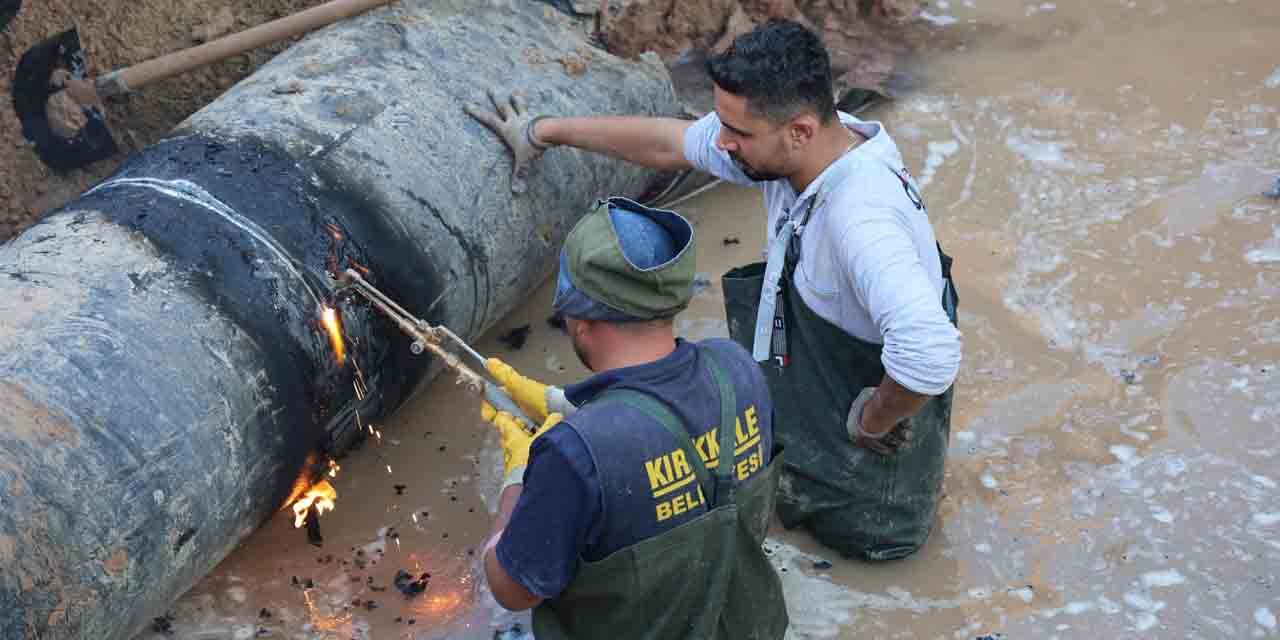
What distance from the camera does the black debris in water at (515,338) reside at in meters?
4.57

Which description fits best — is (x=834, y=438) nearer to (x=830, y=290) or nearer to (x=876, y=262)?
(x=830, y=290)

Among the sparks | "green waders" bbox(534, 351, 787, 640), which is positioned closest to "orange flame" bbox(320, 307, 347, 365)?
the sparks

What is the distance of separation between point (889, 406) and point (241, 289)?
1668mm

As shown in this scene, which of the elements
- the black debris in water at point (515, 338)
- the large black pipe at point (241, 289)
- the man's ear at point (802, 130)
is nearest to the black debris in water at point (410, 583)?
the large black pipe at point (241, 289)

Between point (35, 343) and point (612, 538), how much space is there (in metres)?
1.52

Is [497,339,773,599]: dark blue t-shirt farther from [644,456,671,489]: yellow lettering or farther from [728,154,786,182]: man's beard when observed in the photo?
[728,154,786,182]: man's beard

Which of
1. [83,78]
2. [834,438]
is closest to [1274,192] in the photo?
[834,438]

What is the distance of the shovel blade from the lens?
13.8 feet

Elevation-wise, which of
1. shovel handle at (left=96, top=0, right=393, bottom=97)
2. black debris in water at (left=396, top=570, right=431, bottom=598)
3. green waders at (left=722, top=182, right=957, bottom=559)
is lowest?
black debris in water at (left=396, top=570, right=431, bottom=598)

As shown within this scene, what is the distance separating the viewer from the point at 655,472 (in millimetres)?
2238

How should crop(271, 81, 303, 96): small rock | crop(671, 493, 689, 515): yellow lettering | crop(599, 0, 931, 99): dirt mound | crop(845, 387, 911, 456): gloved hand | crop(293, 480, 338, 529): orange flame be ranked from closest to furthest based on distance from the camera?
1. crop(671, 493, 689, 515): yellow lettering
2. crop(845, 387, 911, 456): gloved hand
3. crop(293, 480, 338, 529): orange flame
4. crop(271, 81, 303, 96): small rock
5. crop(599, 0, 931, 99): dirt mound

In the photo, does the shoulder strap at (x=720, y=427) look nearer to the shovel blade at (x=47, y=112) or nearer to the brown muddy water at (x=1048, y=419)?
the brown muddy water at (x=1048, y=419)

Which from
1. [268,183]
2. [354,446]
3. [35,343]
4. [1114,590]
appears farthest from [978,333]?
[35,343]

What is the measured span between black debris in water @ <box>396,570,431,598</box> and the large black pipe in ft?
1.32
